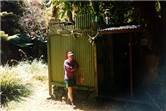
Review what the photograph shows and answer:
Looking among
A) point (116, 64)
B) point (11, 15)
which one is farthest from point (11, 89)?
point (11, 15)

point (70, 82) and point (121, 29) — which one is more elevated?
point (121, 29)

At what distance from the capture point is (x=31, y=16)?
28.9 m

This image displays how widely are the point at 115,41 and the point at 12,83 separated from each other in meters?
4.01

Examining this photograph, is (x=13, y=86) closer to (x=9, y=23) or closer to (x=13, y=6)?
(x=9, y=23)

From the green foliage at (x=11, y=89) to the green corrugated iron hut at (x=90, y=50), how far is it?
1313 mm

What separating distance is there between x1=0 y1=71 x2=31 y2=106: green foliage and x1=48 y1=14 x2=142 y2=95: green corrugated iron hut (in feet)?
4.31

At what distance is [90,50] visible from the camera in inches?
580

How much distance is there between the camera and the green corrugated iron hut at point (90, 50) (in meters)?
14.6

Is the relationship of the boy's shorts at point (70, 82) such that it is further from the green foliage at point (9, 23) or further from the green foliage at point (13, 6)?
the green foliage at point (13, 6)

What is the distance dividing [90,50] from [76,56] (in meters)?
0.80

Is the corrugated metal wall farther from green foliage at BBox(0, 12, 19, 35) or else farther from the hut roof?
green foliage at BBox(0, 12, 19, 35)

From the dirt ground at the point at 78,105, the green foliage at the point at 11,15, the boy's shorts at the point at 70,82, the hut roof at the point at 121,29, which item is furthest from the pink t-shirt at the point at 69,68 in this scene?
the green foliage at the point at 11,15

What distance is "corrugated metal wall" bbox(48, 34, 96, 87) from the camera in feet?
48.6

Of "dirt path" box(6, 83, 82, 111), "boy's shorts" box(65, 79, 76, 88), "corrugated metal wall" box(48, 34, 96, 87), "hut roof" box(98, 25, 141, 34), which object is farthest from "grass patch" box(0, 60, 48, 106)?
"hut roof" box(98, 25, 141, 34)
